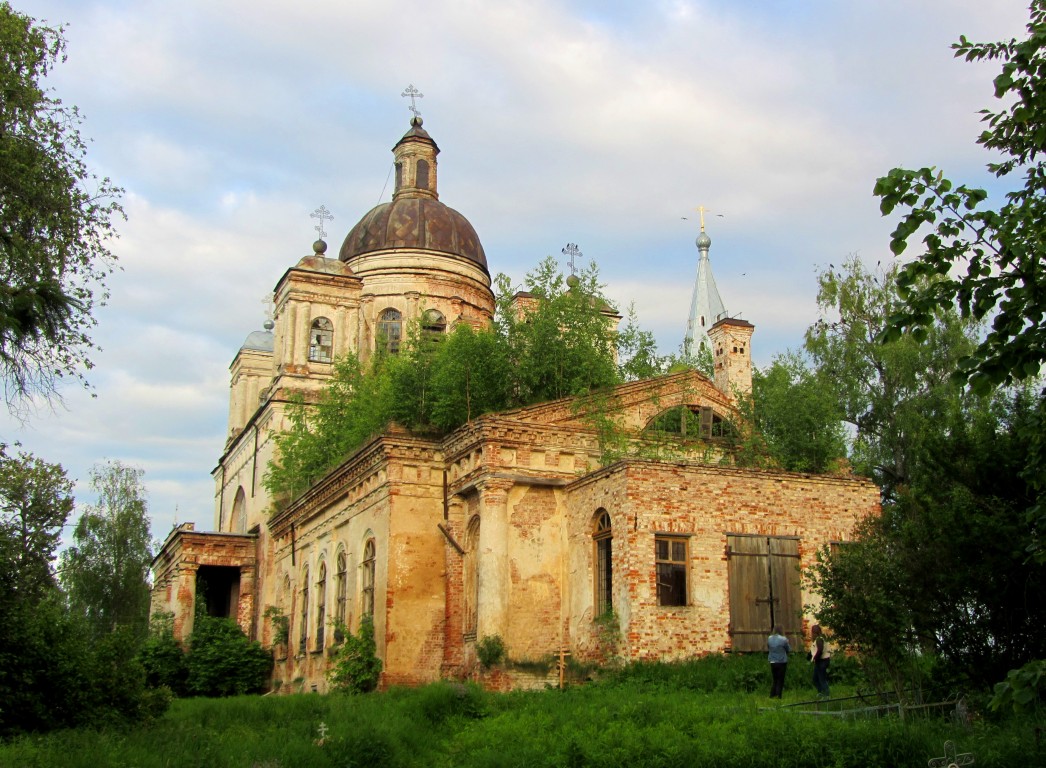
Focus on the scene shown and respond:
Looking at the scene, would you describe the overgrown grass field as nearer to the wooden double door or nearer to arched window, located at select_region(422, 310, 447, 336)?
the wooden double door

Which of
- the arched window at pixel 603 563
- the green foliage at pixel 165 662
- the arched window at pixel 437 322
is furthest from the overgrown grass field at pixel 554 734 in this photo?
the arched window at pixel 437 322

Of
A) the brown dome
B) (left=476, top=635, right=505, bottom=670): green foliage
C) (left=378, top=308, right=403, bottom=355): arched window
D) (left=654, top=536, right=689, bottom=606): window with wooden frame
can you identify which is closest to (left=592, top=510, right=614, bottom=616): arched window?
(left=654, top=536, right=689, bottom=606): window with wooden frame

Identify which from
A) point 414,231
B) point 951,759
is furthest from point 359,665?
point 414,231

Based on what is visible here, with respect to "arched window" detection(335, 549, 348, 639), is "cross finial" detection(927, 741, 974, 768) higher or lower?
lower

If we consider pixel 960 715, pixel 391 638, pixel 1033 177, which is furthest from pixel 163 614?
pixel 1033 177

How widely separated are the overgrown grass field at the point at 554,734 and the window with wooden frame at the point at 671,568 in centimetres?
178

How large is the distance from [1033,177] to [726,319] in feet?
66.9

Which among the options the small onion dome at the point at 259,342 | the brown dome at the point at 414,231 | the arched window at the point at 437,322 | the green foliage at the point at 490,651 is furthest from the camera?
the small onion dome at the point at 259,342

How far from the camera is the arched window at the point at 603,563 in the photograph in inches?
749

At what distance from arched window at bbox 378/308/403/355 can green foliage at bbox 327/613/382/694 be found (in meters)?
16.5

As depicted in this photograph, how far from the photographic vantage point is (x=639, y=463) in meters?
18.5

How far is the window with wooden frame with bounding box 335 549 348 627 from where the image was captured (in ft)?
80.2

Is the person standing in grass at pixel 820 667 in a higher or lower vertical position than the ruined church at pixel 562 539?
lower

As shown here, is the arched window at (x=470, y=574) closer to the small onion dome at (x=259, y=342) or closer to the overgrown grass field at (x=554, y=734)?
the overgrown grass field at (x=554, y=734)
